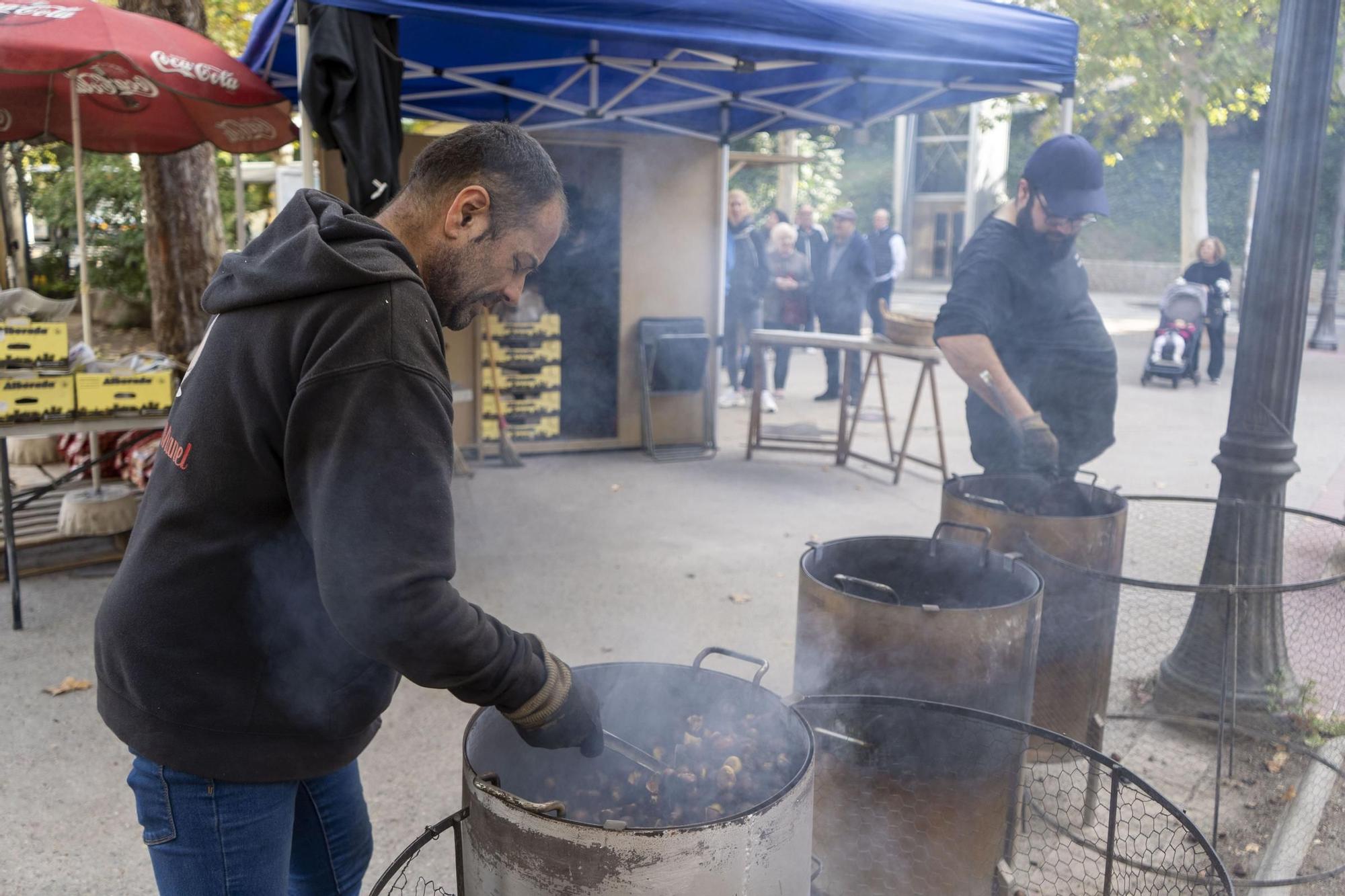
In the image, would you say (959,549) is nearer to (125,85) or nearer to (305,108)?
(305,108)

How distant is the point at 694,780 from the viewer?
6.24 ft

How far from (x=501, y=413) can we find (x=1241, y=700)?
5.65m

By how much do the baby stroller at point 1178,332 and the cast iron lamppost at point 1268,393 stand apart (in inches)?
357

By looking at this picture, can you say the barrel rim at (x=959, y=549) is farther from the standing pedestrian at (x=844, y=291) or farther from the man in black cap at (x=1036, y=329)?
the standing pedestrian at (x=844, y=291)

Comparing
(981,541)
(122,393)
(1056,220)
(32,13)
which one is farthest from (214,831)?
(32,13)

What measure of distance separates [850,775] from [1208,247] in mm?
12927

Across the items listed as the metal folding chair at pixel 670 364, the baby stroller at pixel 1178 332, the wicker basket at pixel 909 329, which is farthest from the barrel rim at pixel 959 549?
the baby stroller at pixel 1178 332

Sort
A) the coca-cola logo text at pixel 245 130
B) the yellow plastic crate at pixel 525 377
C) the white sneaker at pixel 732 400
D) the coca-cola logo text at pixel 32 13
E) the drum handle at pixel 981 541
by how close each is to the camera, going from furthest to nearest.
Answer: the white sneaker at pixel 732 400 → the yellow plastic crate at pixel 525 377 → the coca-cola logo text at pixel 245 130 → the coca-cola logo text at pixel 32 13 → the drum handle at pixel 981 541

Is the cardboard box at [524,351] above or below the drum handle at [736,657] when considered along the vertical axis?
above

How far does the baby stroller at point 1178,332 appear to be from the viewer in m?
12.1

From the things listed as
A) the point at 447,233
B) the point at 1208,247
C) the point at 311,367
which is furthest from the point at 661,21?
the point at 1208,247

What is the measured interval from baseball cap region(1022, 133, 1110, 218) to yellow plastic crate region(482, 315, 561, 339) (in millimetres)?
5179

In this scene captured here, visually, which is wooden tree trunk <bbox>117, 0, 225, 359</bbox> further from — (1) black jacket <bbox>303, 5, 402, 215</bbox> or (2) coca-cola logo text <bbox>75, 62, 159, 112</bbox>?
(1) black jacket <bbox>303, 5, 402, 215</bbox>

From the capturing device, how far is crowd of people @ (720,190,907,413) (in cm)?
1093
